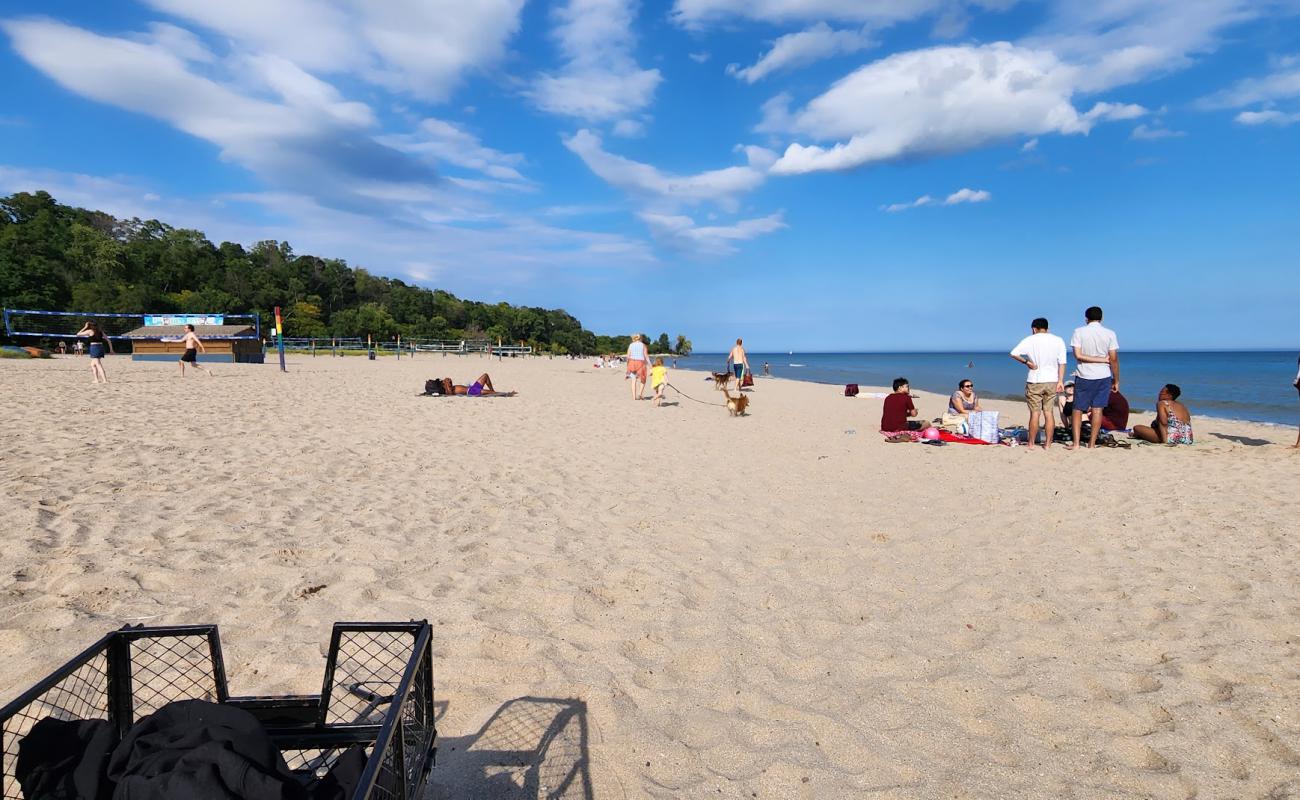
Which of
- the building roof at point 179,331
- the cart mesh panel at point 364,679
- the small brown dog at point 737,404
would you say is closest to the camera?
the cart mesh panel at point 364,679

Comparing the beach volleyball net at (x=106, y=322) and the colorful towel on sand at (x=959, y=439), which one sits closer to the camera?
the colorful towel on sand at (x=959, y=439)

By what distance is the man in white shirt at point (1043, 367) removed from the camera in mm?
8328

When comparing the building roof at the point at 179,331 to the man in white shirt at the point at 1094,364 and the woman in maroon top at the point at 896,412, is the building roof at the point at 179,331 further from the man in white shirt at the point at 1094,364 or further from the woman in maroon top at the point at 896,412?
the man in white shirt at the point at 1094,364

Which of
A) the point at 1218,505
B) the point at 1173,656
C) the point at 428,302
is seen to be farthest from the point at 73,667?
the point at 428,302

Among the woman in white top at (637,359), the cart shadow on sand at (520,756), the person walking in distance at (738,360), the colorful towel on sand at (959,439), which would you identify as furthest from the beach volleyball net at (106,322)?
the cart shadow on sand at (520,756)

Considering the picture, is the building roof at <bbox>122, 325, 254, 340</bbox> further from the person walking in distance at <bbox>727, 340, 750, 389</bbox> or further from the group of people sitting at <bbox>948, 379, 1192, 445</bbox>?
the group of people sitting at <bbox>948, 379, 1192, 445</bbox>

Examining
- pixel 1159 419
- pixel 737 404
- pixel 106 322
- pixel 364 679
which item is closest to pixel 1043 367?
pixel 1159 419

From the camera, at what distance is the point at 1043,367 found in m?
8.37

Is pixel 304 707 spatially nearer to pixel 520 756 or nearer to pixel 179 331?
pixel 520 756

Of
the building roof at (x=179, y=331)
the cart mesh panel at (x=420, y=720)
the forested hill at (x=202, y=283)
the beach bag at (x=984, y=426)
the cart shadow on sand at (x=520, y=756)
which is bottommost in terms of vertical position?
the cart shadow on sand at (x=520, y=756)

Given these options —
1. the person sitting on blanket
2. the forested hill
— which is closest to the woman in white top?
the person sitting on blanket

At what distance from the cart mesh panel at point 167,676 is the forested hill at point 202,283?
48310 mm

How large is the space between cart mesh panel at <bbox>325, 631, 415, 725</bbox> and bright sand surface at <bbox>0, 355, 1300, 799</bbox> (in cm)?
15

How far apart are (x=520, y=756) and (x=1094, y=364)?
8.94 metres
